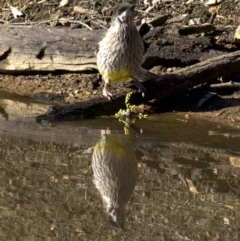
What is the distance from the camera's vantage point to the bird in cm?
762

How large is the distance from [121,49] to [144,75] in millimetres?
530

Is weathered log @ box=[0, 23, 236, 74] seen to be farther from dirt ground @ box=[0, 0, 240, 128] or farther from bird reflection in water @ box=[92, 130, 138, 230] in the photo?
bird reflection in water @ box=[92, 130, 138, 230]

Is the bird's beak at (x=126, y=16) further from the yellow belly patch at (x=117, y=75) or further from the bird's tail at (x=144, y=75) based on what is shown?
the bird's tail at (x=144, y=75)

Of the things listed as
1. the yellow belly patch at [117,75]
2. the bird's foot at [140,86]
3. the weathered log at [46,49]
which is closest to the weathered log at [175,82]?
the bird's foot at [140,86]

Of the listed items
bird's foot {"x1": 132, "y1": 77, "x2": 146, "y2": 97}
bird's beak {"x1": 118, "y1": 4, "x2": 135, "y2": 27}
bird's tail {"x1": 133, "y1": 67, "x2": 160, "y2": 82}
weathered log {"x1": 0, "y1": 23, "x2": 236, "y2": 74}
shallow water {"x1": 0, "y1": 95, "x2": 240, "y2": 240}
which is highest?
bird's beak {"x1": 118, "y1": 4, "x2": 135, "y2": 27}

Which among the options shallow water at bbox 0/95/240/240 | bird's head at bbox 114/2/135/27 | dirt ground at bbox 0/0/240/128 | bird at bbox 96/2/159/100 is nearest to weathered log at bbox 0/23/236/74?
dirt ground at bbox 0/0/240/128

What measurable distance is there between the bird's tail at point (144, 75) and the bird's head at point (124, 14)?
0.60 meters

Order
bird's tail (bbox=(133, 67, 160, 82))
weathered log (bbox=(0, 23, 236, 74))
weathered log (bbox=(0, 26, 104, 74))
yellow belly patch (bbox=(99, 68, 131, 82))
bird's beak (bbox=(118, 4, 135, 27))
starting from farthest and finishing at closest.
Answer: weathered log (bbox=(0, 26, 104, 74))
weathered log (bbox=(0, 23, 236, 74))
bird's tail (bbox=(133, 67, 160, 82))
yellow belly patch (bbox=(99, 68, 131, 82))
bird's beak (bbox=(118, 4, 135, 27))

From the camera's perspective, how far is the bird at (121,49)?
7.62 meters

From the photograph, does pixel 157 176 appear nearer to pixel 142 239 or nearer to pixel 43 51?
pixel 142 239

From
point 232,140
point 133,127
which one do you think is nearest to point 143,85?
point 133,127

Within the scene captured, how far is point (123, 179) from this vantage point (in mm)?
5621

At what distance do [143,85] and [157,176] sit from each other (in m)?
2.26

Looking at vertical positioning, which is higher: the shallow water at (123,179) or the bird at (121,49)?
the bird at (121,49)
